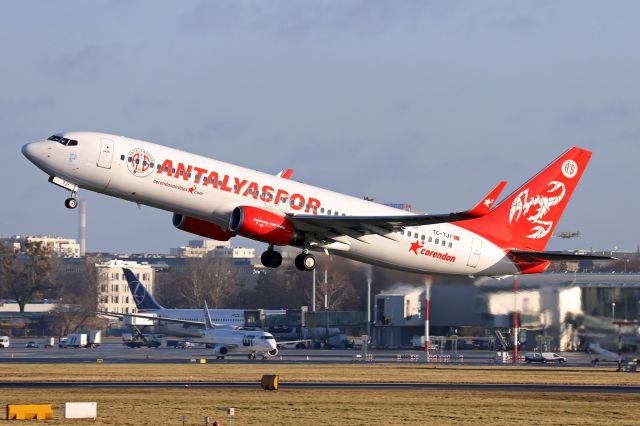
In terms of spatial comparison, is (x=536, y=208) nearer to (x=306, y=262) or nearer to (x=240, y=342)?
(x=306, y=262)

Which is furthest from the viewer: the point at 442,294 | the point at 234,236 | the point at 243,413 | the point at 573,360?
the point at 573,360

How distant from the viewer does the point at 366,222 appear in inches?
2447

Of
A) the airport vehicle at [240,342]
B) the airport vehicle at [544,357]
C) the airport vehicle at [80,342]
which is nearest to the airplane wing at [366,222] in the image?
the airport vehicle at [544,357]

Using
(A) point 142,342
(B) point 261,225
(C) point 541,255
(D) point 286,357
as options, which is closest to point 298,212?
(B) point 261,225

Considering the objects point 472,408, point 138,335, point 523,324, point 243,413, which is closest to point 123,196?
point 243,413

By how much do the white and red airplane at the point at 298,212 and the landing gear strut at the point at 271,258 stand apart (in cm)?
5

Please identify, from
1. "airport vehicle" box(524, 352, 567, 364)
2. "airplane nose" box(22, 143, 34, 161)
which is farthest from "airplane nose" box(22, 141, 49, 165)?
"airport vehicle" box(524, 352, 567, 364)

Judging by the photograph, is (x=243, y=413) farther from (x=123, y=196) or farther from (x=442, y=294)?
(x=442, y=294)

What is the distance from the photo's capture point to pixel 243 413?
171 ft

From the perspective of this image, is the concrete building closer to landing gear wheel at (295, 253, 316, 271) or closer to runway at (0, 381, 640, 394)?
runway at (0, 381, 640, 394)

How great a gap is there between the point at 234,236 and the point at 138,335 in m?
79.9

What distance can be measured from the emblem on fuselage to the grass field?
10.9 metres

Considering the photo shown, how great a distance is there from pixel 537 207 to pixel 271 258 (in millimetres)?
17575

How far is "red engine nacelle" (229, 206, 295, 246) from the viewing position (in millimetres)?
60250
